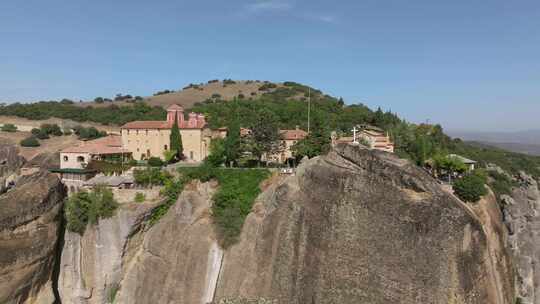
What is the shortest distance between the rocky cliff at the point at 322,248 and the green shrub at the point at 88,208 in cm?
91

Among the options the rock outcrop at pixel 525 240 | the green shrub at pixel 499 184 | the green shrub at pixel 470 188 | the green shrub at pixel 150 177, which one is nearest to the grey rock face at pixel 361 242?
the green shrub at pixel 470 188

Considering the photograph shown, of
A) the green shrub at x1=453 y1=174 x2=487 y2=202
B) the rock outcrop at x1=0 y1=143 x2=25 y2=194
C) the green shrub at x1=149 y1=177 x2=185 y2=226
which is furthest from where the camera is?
the rock outcrop at x1=0 y1=143 x2=25 y2=194

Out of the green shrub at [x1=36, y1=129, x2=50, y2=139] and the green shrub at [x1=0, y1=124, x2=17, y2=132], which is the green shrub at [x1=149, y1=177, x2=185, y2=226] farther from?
the green shrub at [x1=0, y1=124, x2=17, y2=132]

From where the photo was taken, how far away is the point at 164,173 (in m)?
32.4

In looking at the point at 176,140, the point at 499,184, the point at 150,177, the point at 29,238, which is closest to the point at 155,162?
the point at 176,140

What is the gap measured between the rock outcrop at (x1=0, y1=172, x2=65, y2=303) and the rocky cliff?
2574 millimetres

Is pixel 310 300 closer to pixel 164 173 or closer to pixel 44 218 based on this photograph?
pixel 164 173

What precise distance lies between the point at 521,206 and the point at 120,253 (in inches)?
1480

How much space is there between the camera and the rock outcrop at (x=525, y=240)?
31.8 metres

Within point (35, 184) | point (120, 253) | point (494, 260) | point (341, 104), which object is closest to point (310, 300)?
point (494, 260)

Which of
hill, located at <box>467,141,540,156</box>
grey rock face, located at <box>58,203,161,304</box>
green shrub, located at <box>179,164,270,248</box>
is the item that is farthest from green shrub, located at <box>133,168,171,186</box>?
hill, located at <box>467,141,540,156</box>

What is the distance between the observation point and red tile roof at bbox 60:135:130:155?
3572 cm

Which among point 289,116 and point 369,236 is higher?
point 289,116

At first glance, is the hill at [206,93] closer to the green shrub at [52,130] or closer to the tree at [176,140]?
the green shrub at [52,130]
